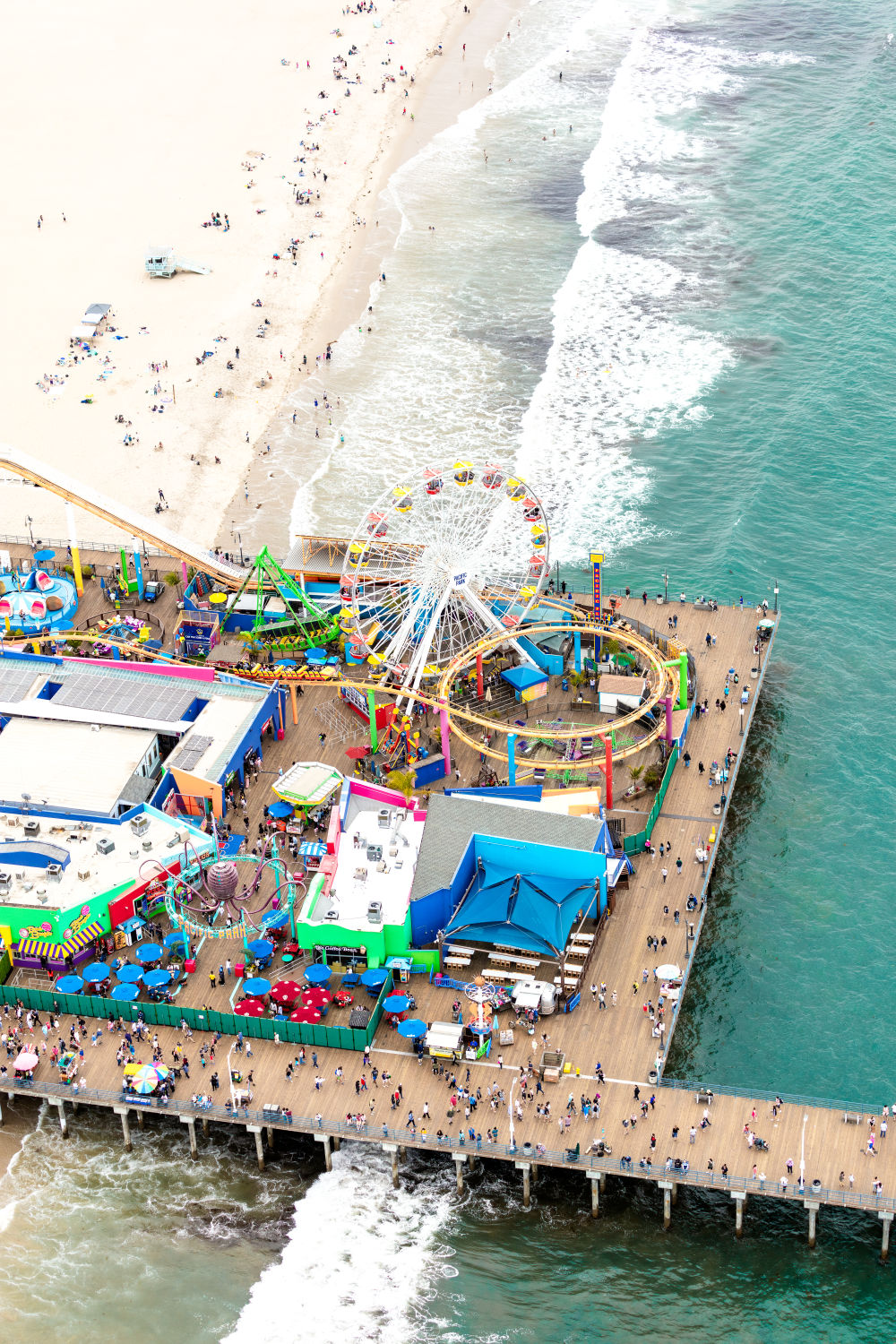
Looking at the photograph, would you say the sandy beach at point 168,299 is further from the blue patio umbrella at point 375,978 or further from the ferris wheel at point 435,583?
the blue patio umbrella at point 375,978

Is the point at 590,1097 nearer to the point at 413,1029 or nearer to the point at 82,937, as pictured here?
the point at 413,1029

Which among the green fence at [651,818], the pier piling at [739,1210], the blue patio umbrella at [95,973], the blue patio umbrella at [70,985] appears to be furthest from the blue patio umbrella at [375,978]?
the pier piling at [739,1210]

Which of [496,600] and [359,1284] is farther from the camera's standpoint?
[496,600]

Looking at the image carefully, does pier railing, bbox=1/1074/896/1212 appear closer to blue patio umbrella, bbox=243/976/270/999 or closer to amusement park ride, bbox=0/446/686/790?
blue patio umbrella, bbox=243/976/270/999

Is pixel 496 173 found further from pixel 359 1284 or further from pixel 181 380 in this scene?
pixel 359 1284

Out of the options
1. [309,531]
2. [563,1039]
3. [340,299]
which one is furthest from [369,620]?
[340,299]
